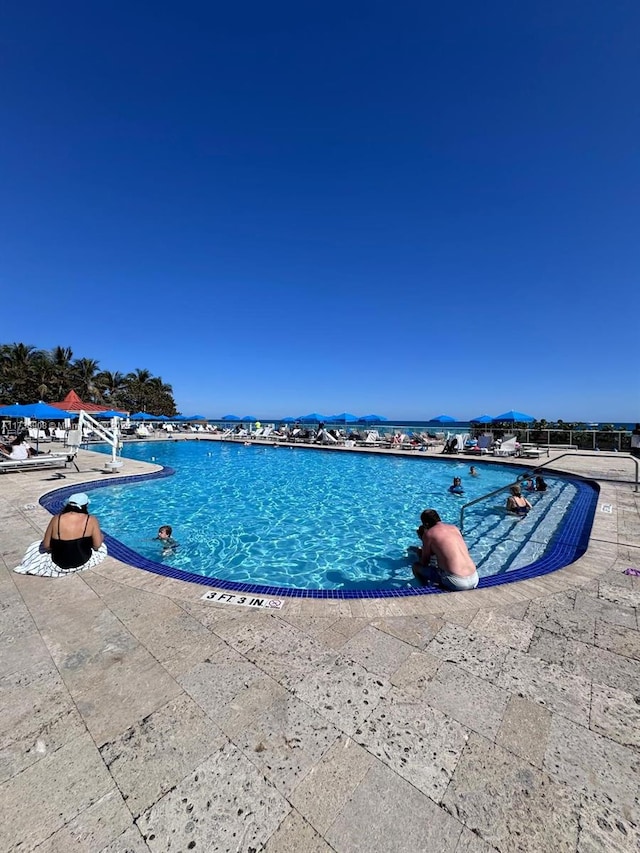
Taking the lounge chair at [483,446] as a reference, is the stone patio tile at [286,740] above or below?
below

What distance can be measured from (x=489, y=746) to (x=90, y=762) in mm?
1839

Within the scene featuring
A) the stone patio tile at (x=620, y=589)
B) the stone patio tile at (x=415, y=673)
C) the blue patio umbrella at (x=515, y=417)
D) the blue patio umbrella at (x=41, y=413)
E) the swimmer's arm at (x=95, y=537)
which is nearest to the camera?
the stone patio tile at (x=415, y=673)

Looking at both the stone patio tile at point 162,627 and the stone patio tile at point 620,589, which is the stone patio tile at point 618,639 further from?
the stone patio tile at point 162,627

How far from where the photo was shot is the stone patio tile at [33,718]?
167cm

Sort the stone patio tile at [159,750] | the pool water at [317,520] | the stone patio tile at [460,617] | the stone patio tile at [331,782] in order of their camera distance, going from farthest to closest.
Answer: the pool water at [317,520], the stone patio tile at [460,617], the stone patio tile at [159,750], the stone patio tile at [331,782]

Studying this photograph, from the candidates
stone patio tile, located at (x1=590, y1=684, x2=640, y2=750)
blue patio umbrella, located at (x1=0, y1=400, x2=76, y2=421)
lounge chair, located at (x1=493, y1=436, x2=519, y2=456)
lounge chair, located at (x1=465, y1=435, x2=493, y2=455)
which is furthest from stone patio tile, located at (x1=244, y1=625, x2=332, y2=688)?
lounge chair, located at (x1=465, y1=435, x2=493, y2=455)

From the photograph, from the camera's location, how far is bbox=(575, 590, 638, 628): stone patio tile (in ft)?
9.25

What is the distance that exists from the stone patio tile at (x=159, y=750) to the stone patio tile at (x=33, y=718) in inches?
11.5

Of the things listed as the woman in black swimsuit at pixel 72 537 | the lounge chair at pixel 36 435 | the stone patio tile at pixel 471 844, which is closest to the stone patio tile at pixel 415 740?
the stone patio tile at pixel 471 844

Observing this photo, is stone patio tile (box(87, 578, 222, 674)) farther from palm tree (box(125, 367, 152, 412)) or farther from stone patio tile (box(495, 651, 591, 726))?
palm tree (box(125, 367, 152, 412))

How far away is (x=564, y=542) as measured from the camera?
5152 millimetres

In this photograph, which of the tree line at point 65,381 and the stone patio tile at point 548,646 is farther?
the tree line at point 65,381

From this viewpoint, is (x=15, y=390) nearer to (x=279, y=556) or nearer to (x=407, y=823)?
(x=279, y=556)

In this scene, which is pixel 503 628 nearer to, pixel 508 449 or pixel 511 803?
pixel 511 803
